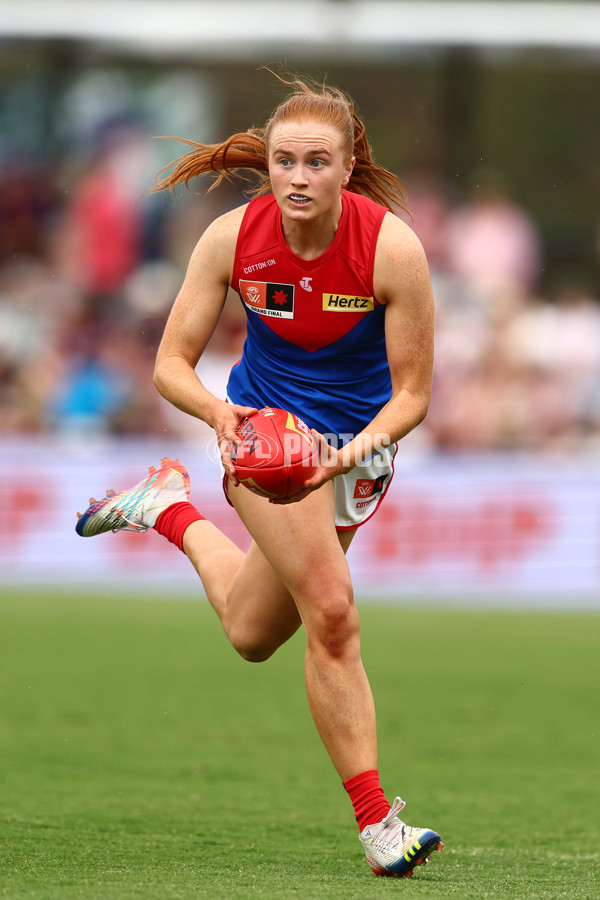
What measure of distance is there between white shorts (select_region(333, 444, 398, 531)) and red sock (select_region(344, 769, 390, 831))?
0.86 metres

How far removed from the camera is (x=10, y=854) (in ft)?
14.5

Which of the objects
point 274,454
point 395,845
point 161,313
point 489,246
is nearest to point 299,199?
point 274,454

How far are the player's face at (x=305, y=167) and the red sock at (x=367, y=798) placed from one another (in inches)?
70.3

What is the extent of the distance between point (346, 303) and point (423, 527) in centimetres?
695

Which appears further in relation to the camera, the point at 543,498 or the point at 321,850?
the point at 543,498

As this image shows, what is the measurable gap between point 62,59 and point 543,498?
773 cm

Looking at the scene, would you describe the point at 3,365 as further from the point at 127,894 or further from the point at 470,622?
the point at 127,894

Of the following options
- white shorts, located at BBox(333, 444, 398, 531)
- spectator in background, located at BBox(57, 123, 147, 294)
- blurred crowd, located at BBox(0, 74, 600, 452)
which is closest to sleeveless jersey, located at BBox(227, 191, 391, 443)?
white shorts, located at BBox(333, 444, 398, 531)

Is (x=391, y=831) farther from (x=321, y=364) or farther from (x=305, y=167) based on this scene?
(x=305, y=167)

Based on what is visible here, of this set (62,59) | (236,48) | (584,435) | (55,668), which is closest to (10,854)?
(55,668)

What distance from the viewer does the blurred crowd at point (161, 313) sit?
1195 centimetres

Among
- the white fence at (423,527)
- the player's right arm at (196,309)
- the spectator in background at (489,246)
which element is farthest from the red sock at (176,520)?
the spectator in background at (489,246)

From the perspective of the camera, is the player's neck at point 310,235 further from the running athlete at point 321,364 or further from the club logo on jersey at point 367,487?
the club logo on jersey at point 367,487

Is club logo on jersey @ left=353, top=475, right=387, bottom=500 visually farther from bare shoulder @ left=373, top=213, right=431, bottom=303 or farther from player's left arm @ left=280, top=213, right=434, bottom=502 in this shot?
bare shoulder @ left=373, top=213, right=431, bottom=303
